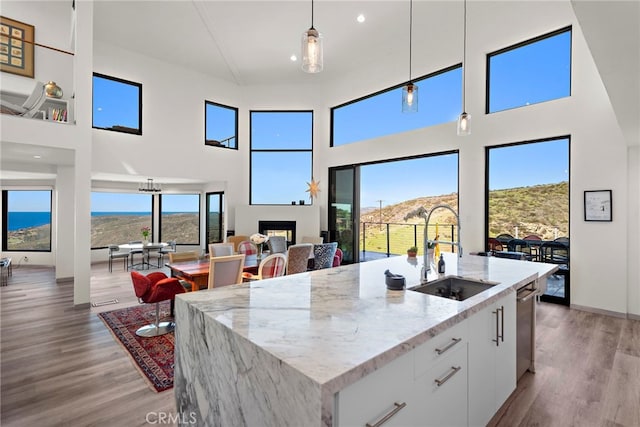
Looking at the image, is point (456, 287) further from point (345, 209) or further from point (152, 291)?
point (345, 209)

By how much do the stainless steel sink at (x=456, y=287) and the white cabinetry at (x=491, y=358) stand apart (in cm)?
20

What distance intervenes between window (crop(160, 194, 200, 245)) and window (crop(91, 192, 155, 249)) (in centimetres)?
38

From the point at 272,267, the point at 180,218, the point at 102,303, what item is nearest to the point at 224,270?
the point at 272,267

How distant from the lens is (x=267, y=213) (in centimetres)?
805

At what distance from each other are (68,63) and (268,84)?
4289 mm

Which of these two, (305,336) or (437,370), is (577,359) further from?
(305,336)

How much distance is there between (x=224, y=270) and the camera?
359cm

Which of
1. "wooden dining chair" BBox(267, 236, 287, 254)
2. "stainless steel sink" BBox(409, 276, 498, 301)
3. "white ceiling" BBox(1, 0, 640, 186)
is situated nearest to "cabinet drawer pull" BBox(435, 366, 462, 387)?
"stainless steel sink" BBox(409, 276, 498, 301)

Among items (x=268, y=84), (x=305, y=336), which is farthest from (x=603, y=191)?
(x=268, y=84)

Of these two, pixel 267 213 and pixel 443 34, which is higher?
pixel 443 34

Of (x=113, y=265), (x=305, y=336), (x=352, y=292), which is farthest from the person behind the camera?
(x=113, y=265)

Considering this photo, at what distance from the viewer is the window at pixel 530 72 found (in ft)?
15.5

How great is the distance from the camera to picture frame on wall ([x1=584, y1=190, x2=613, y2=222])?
4234 mm

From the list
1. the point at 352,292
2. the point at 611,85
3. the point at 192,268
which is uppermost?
the point at 611,85
